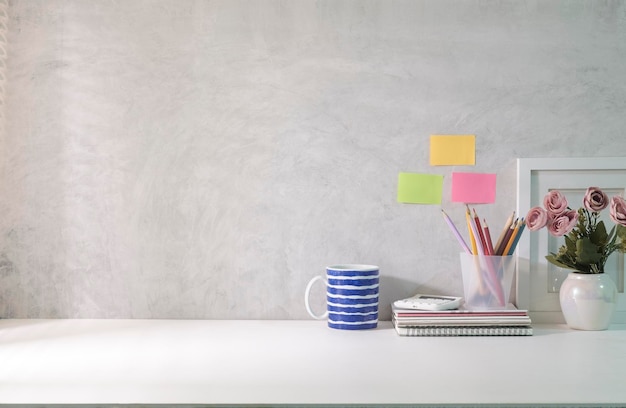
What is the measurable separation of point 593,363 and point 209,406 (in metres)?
0.67

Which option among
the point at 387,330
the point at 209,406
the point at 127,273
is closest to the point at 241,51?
the point at 127,273

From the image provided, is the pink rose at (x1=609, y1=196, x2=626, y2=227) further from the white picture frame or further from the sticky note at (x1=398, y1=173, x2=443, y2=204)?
the sticky note at (x1=398, y1=173, x2=443, y2=204)

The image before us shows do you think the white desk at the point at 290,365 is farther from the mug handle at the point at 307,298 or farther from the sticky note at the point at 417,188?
the sticky note at the point at 417,188

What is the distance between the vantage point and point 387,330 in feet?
4.86

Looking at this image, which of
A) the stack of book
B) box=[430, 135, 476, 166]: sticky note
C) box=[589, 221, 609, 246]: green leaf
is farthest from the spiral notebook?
Answer: box=[430, 135, 476, 166]: sticky note

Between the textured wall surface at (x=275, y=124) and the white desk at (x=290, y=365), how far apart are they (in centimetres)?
14

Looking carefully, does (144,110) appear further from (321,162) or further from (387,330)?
(387,330)

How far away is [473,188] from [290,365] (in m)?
0.66

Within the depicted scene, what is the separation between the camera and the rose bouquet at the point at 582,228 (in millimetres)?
1437

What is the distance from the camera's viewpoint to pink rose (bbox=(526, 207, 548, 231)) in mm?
1442

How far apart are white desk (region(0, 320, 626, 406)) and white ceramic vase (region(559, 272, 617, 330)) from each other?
3 centimetres

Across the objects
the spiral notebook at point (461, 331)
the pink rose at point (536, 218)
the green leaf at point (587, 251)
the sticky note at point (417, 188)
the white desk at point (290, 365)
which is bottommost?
the white desk at point (290, 365)

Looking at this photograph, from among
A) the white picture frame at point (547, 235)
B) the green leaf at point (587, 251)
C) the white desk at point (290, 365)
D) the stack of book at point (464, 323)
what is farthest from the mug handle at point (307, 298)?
the green leaf at point (587, 251)

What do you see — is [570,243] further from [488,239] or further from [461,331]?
[461,331]
